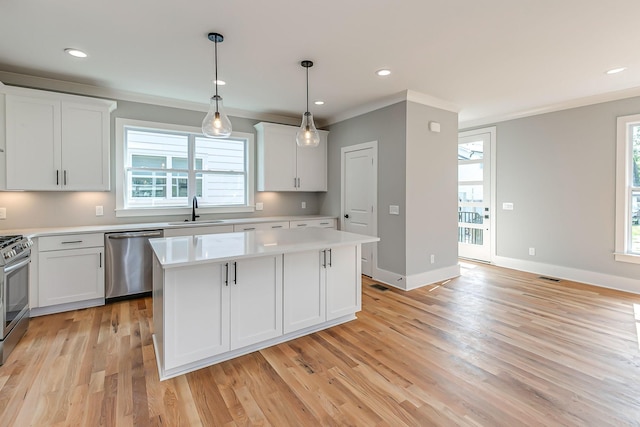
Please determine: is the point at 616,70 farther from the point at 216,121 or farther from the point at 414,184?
the point at 216,121

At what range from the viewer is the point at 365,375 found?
7.33 ft

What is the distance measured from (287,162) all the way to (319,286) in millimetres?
2820

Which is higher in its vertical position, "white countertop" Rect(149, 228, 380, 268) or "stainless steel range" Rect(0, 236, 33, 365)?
"white countertop" Rect(149, 228, 380, 268)

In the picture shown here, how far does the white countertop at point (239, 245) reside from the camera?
2.12m

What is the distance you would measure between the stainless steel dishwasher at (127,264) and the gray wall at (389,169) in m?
2.97

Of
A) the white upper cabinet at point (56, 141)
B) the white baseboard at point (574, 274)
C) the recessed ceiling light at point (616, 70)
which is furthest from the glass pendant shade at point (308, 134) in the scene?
the white baseboard at point (574, 274)

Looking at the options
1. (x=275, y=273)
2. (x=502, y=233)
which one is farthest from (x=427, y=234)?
(x=275, y=273)

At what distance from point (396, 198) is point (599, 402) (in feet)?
9.23

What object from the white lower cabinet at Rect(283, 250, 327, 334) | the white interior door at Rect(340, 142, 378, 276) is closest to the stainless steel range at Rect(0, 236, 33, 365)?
the white lower cabinet at Rect(283, 250, 327, 334)

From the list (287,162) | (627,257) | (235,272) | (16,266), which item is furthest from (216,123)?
(627,257)

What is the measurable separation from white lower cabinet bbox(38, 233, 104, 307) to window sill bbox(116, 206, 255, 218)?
0.68 meters

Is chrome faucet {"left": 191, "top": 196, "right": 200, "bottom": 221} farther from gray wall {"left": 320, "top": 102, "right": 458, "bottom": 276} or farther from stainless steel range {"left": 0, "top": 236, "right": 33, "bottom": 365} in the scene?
gray wall {"left": 320, "top": 102, "right": 458, "bottom": 276}

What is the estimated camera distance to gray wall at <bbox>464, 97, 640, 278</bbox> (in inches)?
167

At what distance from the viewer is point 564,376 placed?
2.21 m
